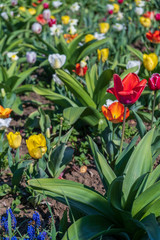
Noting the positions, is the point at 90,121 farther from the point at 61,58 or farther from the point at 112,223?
the point at 112,223

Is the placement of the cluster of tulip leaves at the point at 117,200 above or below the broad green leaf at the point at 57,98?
above

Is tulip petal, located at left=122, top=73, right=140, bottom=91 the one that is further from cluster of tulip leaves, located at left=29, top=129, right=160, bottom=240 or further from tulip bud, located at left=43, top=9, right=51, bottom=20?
tulip bud, located at left=43, top=9, right=51, bottom=20

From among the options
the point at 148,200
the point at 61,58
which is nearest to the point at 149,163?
the point at 148,200

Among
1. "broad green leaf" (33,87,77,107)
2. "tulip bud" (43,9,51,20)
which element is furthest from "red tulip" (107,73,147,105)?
"tulip bud" (43,9,51,20)

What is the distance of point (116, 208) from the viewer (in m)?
1.43

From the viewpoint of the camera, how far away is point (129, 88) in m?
1.56

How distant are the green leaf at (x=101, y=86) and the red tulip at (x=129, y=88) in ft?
2.97

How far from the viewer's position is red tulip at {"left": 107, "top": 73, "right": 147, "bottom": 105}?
1487mm

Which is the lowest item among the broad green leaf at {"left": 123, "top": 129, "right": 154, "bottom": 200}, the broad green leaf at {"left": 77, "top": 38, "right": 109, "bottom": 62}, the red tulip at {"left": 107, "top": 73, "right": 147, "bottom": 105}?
the broad green leaf at {"left": 77, "top": 38, "right": 109, "bottom": 62}

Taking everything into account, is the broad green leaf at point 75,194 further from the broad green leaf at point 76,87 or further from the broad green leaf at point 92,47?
the broad green leaf at point 92,47

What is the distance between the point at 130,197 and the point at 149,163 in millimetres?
206

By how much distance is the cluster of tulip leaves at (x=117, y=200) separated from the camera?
1.41m

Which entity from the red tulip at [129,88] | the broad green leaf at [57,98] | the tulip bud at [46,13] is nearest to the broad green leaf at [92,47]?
the broad green leaf at [57,98]

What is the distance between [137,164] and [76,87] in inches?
41.7
